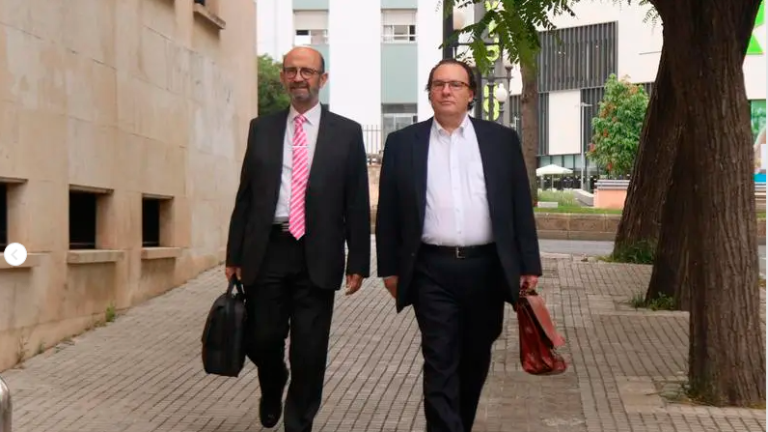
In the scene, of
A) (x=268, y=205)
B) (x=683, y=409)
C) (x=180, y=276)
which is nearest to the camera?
(x=268, y=205)

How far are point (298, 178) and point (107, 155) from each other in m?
5.60

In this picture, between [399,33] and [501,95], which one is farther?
[399,33]

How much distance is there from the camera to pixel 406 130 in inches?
258

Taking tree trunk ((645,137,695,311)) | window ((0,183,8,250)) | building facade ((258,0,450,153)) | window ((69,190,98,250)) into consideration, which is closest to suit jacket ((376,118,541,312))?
window ((0,183,8,250))

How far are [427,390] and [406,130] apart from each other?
1207 millimetres

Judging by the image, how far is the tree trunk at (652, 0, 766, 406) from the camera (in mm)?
8375

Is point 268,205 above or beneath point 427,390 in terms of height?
above

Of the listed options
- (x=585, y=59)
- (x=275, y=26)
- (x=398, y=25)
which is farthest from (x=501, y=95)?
(x=585, y=59)

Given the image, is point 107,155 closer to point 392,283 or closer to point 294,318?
point 294,318

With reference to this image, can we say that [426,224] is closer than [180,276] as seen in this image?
Yes

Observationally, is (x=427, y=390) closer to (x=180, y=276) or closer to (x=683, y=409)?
(x=683, y=409)

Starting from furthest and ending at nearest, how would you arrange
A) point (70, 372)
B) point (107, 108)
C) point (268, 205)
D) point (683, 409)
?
point (107, 108)
point (70, 372)
point (683, 409)
point (268, 205)

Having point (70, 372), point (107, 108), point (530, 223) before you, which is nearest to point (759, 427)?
point (530, 223)

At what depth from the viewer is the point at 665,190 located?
18.2m
